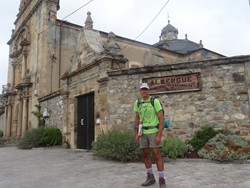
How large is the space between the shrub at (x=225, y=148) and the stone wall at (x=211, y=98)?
695 millimetres

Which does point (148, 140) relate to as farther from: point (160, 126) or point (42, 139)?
point (42, 139)

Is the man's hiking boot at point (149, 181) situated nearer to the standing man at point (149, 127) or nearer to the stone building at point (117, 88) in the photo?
the standing man at point (149, 127)

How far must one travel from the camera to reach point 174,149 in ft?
24.5

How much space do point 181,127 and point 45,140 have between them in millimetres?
8070

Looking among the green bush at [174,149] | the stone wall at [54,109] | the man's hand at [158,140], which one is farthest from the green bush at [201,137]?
the stone wall at [54,109]

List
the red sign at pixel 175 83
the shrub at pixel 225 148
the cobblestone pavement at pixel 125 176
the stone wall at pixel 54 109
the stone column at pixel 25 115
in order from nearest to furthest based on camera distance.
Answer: the cobblestone pavement at pixel 125 176, the shrub at pixel 225 148, the red sign at pixel 175 83, the stone wall at pixel 54 109, the stone column at pixel 25 115

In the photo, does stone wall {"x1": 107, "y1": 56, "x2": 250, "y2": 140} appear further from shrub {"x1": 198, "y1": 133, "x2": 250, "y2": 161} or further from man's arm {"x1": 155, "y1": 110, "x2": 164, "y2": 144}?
man's arm {"x1": 155, "y1": 110, "x2": 164, "y2": 144}

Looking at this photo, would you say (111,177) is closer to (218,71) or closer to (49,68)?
(218,71)

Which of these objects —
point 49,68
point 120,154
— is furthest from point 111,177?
A: point 49,68

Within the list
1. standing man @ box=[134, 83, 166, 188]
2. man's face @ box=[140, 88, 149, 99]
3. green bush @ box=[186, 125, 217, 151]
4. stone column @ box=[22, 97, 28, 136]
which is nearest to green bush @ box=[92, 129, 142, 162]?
green bush @ box=[186, 125, 217, 151]

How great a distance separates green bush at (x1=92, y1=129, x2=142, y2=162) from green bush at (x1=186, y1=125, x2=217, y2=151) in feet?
5.82

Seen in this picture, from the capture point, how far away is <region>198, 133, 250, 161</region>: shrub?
673 cm

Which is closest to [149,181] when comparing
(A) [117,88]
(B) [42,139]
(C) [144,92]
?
(C) [144,92]

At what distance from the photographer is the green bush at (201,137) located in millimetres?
7823
